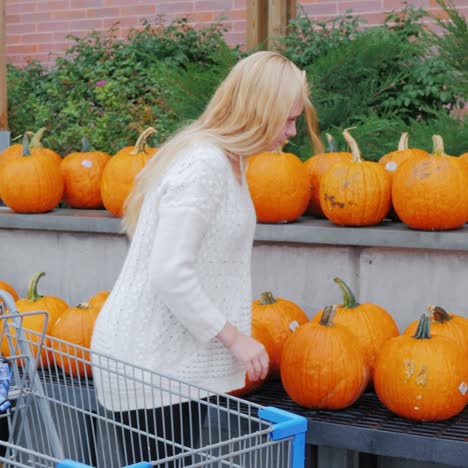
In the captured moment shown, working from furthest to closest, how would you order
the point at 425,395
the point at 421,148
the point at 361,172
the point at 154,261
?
the point at 421,148 → the point at 361,172 → the point at 425,395 → the point at 154,261

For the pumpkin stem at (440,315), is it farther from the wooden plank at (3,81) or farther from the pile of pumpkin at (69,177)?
the wooden plank at (3,81)

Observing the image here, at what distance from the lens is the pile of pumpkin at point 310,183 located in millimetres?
3477

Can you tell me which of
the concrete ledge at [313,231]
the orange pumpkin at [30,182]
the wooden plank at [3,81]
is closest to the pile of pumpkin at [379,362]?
the concrete ledge at [313,231]

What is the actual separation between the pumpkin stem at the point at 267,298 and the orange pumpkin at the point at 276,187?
1.14 feet

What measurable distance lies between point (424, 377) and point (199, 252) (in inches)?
40.0

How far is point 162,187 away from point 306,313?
156 cm

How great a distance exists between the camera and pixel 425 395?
9.95 ft

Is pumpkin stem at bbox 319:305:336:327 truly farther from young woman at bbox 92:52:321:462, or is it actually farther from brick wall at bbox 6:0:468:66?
brick wall at bbox 6:0:468:66

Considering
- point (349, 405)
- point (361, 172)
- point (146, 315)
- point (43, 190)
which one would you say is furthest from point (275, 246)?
point (146, 315)

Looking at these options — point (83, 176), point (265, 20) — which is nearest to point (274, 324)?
point (83, 176)

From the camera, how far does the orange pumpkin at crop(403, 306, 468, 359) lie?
323cm

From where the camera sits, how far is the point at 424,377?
9.99ft

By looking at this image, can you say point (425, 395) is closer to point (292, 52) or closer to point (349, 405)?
point (349, 405)

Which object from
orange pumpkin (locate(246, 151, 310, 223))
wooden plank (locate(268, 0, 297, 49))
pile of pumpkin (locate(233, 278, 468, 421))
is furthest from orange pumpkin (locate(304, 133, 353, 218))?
wooden plank (locate(268, 0, 297, 49))
